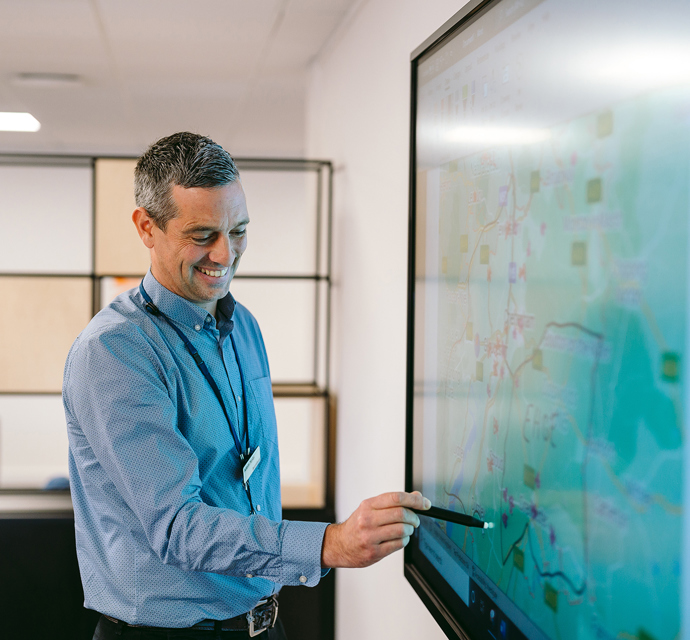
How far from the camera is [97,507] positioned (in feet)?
4.22

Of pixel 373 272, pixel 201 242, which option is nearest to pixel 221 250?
pixel 201 242

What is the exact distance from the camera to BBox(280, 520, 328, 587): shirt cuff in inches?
39.4

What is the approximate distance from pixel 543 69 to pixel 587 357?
418mm

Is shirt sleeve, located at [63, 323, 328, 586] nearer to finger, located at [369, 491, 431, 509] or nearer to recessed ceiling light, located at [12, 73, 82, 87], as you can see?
finger, located at [369, 491, 431, 509]

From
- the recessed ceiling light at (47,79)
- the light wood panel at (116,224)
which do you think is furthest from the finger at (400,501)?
the recessed ceiling light at (47,79)

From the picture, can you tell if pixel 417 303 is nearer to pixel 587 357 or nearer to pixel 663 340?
pixel 587 357

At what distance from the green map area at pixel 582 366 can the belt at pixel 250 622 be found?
49cm

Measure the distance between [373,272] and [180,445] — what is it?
46.5 inches

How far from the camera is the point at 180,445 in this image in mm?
1121

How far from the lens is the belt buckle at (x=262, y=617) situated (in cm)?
136

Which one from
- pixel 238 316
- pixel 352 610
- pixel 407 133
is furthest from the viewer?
pixel 352 610

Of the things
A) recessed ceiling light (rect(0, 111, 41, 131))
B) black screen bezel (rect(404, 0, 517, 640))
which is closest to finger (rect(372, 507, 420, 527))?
black screen bezel (rect(404, 0, 517, 640))

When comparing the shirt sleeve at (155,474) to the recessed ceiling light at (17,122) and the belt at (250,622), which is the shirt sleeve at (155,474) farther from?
the recessed ceiling light at (17,122)

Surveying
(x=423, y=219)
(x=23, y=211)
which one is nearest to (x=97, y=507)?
(x=423, y=219)
